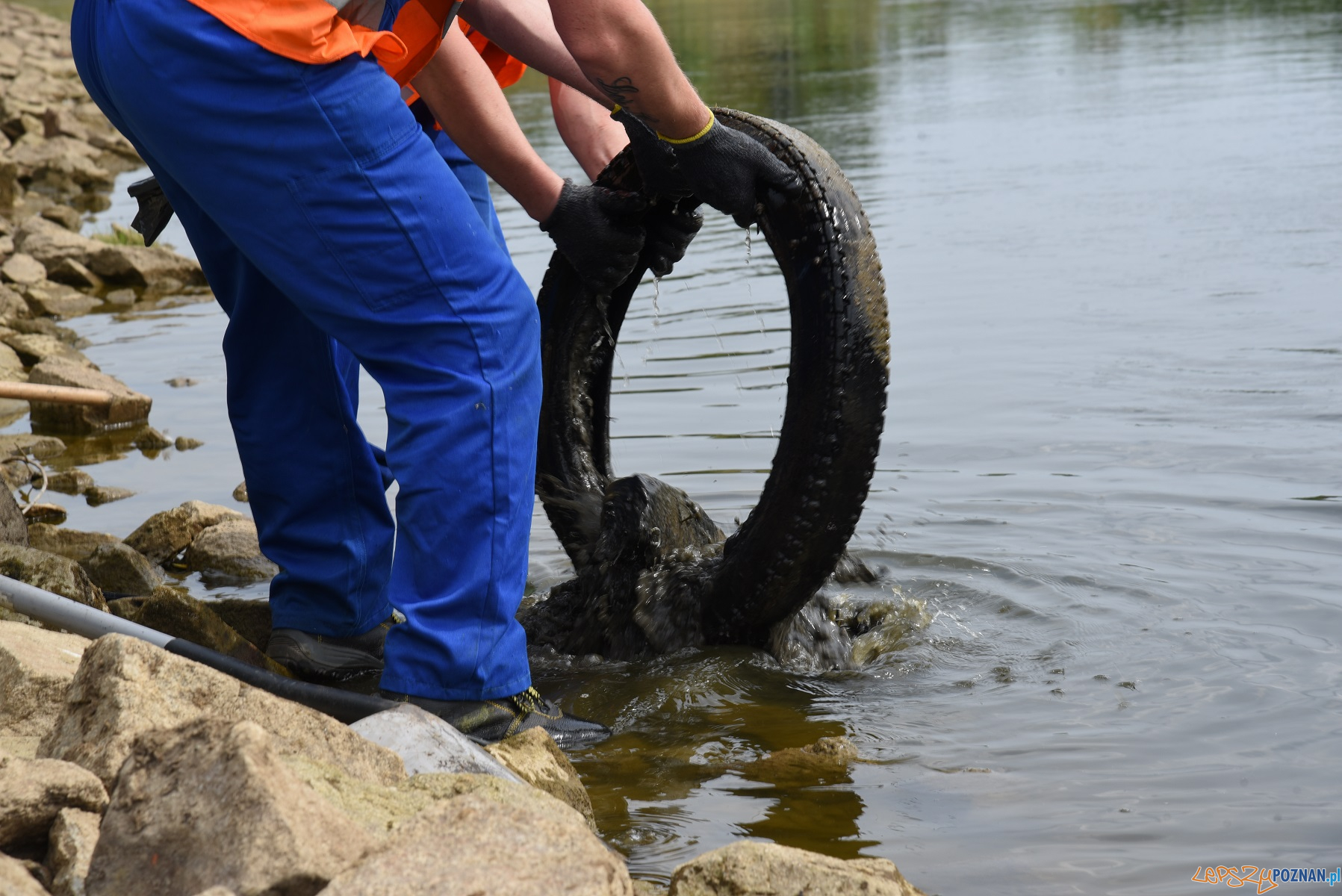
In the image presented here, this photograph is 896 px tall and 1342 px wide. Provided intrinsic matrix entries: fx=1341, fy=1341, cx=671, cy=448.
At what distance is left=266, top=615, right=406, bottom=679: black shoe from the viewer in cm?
351

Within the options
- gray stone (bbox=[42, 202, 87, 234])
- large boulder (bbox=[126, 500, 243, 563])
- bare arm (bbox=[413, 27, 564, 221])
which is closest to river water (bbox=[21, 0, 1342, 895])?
large boulder (bbox=[126, 500, 243, 563])

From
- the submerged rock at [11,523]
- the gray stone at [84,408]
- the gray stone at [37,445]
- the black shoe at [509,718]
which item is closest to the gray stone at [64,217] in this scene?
the gray stone at [84,408]

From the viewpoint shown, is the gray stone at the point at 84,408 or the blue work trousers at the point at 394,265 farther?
the gray stone at the point at 84,408

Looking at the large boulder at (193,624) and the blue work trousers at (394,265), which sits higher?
the blue work trousers at (394,265)

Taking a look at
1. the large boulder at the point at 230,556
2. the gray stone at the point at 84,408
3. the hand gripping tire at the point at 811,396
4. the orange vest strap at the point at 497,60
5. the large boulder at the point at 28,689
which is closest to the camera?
the large boulder at the point at 28,689

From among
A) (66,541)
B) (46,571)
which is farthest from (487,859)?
(66,541)

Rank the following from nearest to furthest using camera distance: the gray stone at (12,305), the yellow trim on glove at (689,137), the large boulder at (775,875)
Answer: the large boulder at (775,875)
the yellow trim on glove at (689,137)
the gray stone at (12,305)

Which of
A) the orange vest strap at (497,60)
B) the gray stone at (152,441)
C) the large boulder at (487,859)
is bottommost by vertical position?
the gray stone at (152,441)

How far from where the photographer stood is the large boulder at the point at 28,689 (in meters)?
2.47

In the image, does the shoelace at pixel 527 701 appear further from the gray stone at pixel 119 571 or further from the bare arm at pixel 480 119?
the gray stone at pixel 119 571

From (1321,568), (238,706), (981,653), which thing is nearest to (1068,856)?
(981,653)

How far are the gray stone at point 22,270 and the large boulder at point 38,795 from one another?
25.6 feet

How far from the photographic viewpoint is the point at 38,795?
77.4 inches

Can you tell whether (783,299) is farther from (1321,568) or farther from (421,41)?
(421,41)
